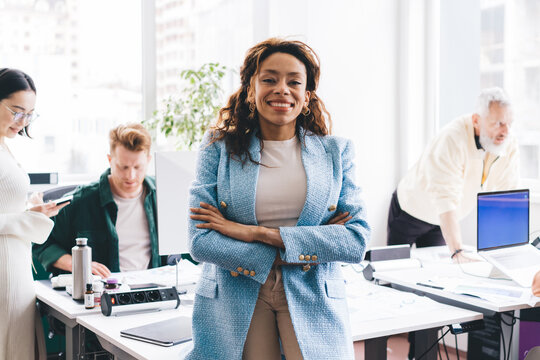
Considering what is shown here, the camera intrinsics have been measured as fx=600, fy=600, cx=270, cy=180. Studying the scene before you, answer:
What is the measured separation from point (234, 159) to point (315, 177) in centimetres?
23

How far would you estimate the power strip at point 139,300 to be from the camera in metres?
2.15

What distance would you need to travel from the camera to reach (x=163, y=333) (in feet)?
6.36

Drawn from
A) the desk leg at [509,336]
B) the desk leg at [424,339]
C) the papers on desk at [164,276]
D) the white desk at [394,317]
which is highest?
the papers on desk at [164,276]

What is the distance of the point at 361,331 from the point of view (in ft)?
6.59

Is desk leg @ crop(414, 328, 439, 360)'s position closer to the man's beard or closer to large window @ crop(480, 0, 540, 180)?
the man's beard

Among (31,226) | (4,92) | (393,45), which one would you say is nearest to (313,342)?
(31,226)

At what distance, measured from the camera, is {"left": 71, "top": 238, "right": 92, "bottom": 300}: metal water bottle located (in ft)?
7.36

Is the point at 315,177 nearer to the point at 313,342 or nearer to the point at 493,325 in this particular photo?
the point at 313,342

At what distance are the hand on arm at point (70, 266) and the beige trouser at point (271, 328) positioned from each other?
120 centimetres

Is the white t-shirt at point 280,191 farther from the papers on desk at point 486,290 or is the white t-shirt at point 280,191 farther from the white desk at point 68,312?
the papers on desk at point 486,290

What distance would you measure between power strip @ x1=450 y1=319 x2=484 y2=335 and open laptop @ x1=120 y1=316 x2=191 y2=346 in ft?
3.17

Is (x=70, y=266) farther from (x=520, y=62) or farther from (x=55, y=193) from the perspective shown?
(x=520, y=62)

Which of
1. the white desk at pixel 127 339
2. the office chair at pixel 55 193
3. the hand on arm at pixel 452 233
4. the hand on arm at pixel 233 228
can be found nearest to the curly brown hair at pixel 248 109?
the hand on arm at pixel 233 228

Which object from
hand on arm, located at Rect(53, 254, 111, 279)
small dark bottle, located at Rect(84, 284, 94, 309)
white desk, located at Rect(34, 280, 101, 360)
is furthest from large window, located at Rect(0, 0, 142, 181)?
small dark bottle, located at Rect(84, 284, 94, 309)
